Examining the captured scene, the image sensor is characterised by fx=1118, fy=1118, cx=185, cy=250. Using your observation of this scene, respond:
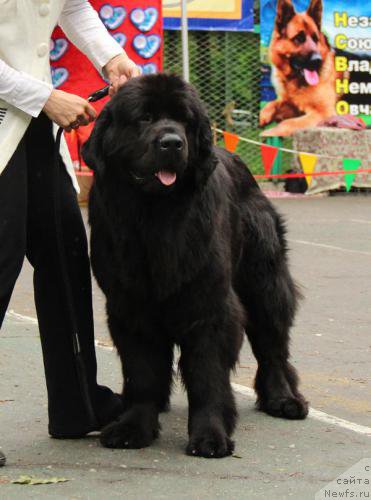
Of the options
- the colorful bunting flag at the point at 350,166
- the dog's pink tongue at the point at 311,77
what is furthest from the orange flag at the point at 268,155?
the dog's pink tongue at the point at 311,77

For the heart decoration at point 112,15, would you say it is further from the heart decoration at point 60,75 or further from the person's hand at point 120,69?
the person's hand at point 120,69

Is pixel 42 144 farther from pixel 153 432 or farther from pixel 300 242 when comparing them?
pixel 300 242

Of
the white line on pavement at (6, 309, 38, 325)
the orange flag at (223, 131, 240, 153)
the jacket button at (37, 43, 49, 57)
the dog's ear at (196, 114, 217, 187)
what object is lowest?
the white line on pavement at (6, 309, 38, 325)

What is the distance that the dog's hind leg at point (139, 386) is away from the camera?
4.46 m

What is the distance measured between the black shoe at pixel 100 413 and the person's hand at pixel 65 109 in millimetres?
1186

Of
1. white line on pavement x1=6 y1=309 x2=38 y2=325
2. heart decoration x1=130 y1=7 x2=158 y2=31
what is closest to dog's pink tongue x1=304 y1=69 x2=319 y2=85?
heart decoration x1=130 y1=7 x2=158 y2=31

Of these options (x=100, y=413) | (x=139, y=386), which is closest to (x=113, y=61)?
(x=139, y=386)

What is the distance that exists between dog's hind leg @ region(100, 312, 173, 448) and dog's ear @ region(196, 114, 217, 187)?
685mm

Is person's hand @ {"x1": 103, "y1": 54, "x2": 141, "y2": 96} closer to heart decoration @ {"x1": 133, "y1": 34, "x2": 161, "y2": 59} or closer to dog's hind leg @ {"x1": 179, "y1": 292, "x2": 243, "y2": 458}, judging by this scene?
dog's hind leg @ {"x1": 179, "y1": 292, "x2": 243, "y2": 458}

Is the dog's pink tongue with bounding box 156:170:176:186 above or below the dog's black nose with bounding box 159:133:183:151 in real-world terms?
below

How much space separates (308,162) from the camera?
1781 cm

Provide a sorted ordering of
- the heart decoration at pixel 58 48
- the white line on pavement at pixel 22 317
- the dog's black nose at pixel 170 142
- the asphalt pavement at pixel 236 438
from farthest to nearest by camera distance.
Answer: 1. the heart decoration at pixel 58 48
2. the white line on pavement at pixel 22 317
3. the dog's black nose at pixel 170 142
4. the asphalt pavement at pixel 236 438

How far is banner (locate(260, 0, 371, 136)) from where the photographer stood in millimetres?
17922

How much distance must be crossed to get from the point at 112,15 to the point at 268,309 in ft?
37.0
